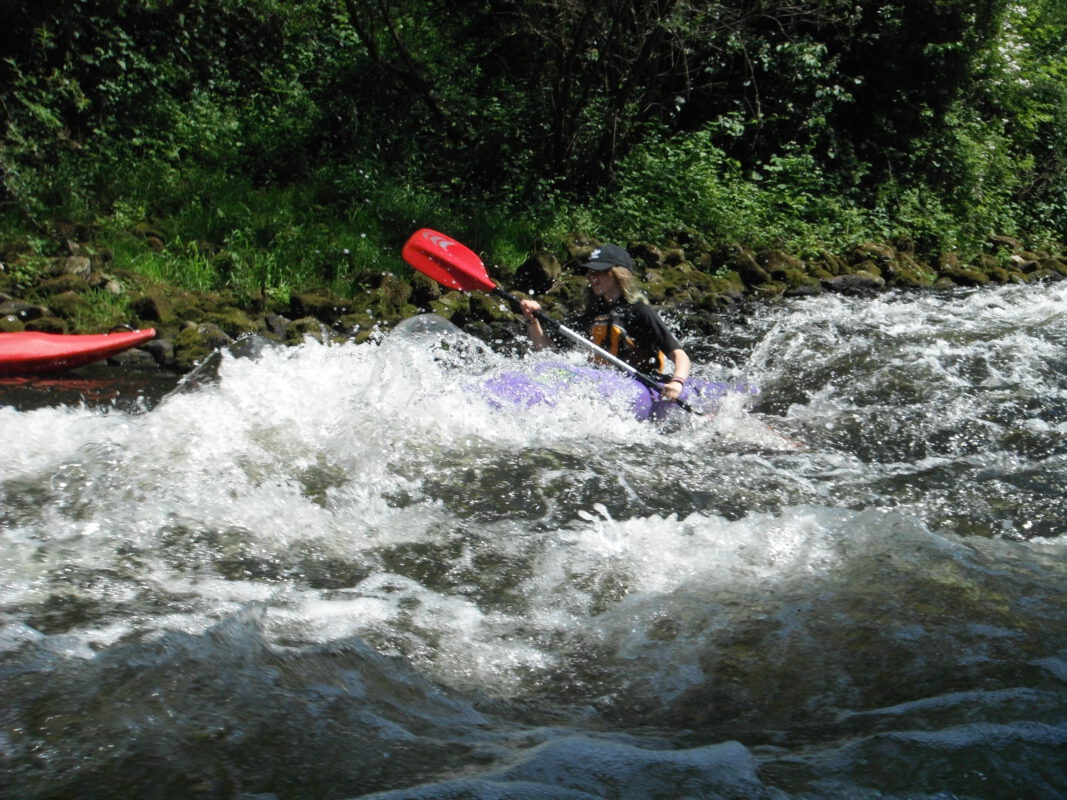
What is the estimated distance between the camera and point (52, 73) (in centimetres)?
974

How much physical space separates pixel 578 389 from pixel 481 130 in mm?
6707

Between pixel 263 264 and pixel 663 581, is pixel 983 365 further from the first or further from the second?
pixel 263 264

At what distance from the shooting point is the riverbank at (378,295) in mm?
7094

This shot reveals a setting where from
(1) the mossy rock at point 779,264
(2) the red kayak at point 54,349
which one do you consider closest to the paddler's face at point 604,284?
(2) the red kayak at point 54,349

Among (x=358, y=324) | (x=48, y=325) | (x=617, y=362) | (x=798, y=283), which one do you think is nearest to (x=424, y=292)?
(x=358, y=324)

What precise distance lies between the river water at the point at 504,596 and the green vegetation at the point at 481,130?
4.01 meters

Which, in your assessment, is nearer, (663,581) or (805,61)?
(663,581)

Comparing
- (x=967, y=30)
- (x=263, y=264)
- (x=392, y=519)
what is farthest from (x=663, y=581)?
(x=967, y=30)

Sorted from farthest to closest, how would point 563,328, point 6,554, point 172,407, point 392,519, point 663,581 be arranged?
point 563,328, point 172,407, point 392,519, point 663,581, point 6,554

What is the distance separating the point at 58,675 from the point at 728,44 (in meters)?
10.2

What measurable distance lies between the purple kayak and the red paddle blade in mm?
1374

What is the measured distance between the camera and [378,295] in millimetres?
8078

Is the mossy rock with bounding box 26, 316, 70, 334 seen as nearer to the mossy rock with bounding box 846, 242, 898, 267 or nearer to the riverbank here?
the riverbank

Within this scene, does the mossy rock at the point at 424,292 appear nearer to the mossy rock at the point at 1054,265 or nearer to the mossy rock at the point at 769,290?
the mossy rock at the point at 769,290
